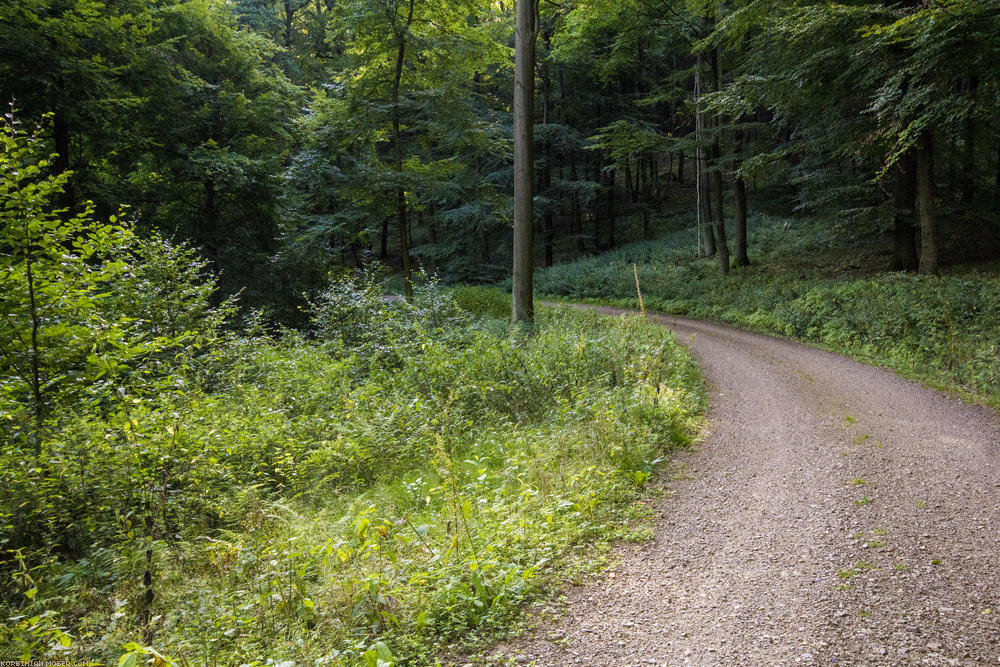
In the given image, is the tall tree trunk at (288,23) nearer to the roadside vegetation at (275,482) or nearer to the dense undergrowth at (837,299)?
the dense undergrowth at (837,299)

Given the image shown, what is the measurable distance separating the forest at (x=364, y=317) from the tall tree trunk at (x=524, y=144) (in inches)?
2.6

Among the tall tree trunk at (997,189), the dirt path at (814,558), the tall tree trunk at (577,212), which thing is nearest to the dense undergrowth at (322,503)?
the dirt path at (814,558)

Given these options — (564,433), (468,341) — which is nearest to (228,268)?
(468,341)

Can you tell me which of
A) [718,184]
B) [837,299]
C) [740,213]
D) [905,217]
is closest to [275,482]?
[837,299]

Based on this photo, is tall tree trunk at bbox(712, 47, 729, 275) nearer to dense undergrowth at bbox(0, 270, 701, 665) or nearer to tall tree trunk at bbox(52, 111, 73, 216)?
dense undergrowth at bbox(0, 270, 701, 665)

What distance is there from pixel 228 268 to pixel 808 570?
1552 centimetres

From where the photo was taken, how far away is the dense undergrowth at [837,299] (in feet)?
28.6

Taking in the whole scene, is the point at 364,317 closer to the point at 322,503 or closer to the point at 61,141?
→ the point at 322,503

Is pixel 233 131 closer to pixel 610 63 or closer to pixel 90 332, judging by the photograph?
pixel 90 332

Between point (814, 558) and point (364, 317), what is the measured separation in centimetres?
984

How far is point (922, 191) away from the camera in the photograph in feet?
39.4

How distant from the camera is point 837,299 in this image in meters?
12.4

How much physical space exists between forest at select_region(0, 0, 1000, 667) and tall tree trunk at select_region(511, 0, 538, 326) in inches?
2.6

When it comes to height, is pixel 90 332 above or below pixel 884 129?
below
